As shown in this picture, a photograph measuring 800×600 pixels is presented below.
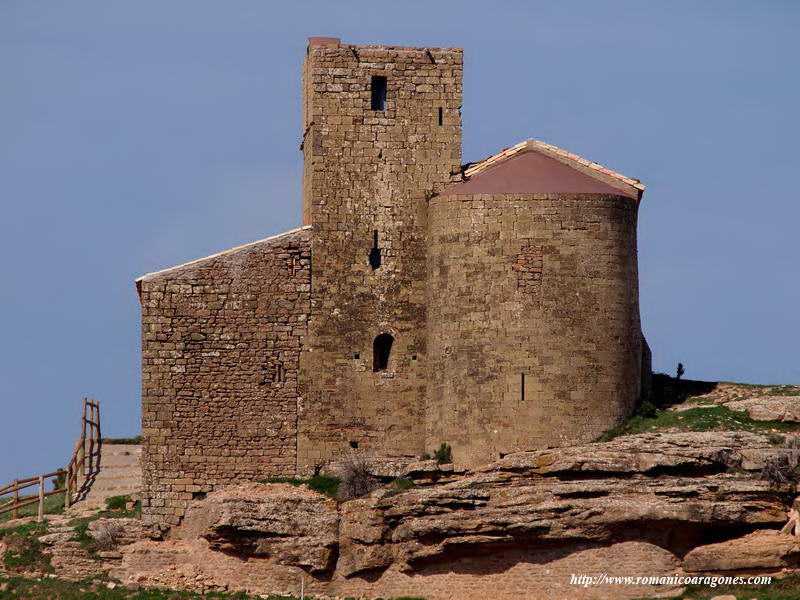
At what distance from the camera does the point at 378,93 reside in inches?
1861

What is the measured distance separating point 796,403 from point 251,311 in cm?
1136

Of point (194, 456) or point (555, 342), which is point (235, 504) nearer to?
point (194, 456)

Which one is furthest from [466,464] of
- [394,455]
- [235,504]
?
[235,504]

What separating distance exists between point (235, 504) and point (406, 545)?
147 inches

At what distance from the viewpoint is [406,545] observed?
43406 mm

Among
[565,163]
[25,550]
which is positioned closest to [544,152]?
[565,163]

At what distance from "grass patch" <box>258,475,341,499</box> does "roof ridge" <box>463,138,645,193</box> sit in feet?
23.2

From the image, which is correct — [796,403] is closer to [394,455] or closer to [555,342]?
[555,342]

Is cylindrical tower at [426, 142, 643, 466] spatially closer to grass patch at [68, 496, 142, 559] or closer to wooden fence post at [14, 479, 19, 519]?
grass patch at [68, 496, 142, 559]

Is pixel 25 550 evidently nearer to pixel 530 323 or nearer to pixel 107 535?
pixel 107 535

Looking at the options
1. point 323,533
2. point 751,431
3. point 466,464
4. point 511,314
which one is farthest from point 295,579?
point 751,431

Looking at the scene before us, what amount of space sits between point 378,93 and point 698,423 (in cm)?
982

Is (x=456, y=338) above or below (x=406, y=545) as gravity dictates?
above

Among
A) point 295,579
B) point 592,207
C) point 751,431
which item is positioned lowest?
point 295,579
